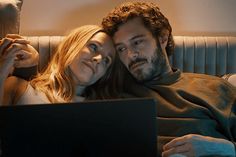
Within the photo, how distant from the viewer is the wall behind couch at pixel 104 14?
187 centimetres

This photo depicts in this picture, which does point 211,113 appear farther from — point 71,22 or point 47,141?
point 71,22

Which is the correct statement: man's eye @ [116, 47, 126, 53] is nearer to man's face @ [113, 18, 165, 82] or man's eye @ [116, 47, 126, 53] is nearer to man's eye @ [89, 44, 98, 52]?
man's face @ [113, 18, 165, 82]

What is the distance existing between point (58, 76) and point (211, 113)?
589mm

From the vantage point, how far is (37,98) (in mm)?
1334

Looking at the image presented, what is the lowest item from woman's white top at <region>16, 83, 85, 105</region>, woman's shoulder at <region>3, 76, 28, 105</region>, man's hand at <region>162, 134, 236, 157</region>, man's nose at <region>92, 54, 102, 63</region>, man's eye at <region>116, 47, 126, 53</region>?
man's hand at <region>162, 134, 236, 157</region>

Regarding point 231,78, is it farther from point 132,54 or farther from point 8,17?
point 8,17

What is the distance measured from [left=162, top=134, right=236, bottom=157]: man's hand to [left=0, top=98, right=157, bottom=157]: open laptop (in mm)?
284

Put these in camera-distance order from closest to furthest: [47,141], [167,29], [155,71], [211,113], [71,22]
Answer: [47,141] < [211,113] < [155,71] < [167,29] < [71,22]

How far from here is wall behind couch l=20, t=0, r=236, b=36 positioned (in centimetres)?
187

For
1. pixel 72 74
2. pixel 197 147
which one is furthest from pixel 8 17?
pixel 197 147

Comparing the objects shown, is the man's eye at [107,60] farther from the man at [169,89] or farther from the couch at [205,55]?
the couch at [205,55]

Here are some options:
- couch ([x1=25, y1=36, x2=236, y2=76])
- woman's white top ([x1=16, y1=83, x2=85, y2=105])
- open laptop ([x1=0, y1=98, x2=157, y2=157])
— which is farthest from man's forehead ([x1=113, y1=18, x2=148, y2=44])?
open laptop ([x1=0, y1=98, x2=157, y2=157])

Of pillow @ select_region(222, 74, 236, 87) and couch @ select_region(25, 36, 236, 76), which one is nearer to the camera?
pillow @ select_region(222, 74, 236, 87)

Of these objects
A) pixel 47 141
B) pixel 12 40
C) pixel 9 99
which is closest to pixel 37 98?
pixel 9 99
